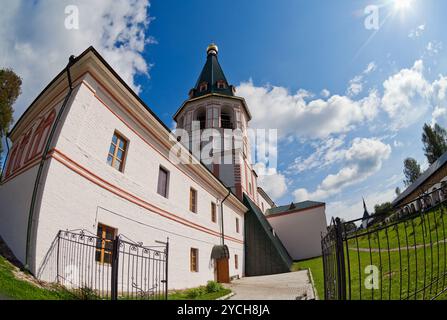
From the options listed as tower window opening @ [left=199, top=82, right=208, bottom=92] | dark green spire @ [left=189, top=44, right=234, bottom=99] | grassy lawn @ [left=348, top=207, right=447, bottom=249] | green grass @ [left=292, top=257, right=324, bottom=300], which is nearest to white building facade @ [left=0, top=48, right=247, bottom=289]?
green grass @ [left=292, top=257, right=324, bottom=300]

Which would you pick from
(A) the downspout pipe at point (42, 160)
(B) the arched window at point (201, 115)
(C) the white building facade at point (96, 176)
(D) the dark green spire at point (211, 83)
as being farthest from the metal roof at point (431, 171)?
(A) the downspout pipe at point (42, 160)

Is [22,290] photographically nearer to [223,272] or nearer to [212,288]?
[212,288]

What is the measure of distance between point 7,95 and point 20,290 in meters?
18.2

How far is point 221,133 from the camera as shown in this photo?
70.0 feet

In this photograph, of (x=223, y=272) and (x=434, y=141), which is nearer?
(x=223, y=272)

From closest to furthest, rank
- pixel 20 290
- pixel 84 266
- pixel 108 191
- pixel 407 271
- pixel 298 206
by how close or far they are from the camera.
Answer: pixel 20 290
pixel 84 266
pixel 407 271
pixel 108 191
pixel 298 206

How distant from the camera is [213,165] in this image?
70.2 ft

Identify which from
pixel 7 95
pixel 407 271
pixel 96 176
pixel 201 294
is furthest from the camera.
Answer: pixel 7 95

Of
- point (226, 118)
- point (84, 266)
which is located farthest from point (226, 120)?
point (84, 266)

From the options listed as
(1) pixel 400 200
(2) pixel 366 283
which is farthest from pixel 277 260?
(1) pixel 400 200

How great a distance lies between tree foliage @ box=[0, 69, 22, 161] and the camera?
644 inches
